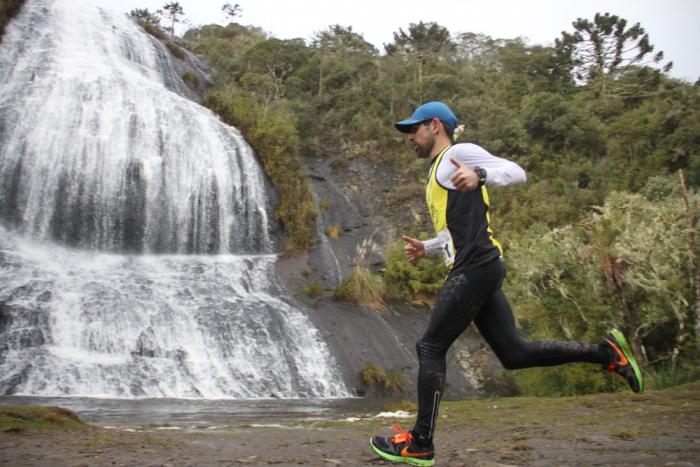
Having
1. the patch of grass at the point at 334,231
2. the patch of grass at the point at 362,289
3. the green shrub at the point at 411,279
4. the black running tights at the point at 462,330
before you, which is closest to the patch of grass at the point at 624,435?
the black running tights at the point at 462,330

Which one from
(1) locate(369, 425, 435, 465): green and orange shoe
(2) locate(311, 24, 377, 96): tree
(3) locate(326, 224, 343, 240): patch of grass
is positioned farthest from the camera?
(2) locate(311, 24, 377, 96): tree

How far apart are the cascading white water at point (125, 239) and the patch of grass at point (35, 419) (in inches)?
251

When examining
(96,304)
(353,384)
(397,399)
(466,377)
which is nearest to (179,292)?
(96,304)

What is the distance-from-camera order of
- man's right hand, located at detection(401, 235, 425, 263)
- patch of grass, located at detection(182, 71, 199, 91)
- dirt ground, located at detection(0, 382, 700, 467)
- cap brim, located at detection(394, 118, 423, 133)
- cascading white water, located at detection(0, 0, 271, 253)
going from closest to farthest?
1. dirt ground, located at detection(0, 382, 700, 467)
2. cap brim, located at detection(394, 118, 423, 133)
3. man's right hand, located at detection(401, 235, 425, 263)
4. cascading white water, located at detection(0, 0, 271, 253)
5. patch of grass, located at detection(182, 71, 199, 91)

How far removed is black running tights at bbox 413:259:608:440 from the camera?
333cm

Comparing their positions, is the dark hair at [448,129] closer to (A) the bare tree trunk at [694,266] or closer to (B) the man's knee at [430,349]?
(B) the man's knee at [430,349]

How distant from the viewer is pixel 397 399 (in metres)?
14.0

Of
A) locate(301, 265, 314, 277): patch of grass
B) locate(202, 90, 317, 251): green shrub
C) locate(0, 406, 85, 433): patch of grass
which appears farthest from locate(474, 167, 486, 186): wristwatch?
locate(202, 90, 317, 251): green shrub

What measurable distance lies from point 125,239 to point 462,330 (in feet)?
55.4

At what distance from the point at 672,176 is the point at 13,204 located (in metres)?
20.6

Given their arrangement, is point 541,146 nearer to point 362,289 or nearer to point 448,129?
point 362,289

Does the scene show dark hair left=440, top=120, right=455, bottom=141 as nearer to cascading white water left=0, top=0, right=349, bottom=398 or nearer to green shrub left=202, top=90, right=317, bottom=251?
cascading white water left=0, top=0, right=349, bottom=398

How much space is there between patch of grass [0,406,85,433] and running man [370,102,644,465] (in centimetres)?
309

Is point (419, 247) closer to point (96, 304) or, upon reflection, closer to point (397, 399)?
point (397, 399)
